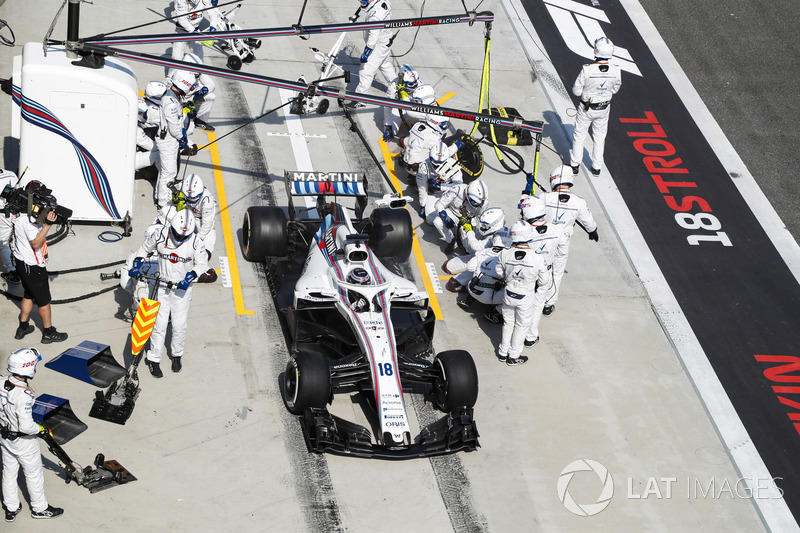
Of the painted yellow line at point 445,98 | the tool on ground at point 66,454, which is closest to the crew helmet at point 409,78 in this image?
the painted yellow line at point 445,98

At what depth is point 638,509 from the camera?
1173cm

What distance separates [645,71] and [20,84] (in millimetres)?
12709

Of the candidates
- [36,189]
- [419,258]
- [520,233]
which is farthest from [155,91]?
[520,233]

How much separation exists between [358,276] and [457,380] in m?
1.84

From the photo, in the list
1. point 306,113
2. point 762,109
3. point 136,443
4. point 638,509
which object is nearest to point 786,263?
point 762,109

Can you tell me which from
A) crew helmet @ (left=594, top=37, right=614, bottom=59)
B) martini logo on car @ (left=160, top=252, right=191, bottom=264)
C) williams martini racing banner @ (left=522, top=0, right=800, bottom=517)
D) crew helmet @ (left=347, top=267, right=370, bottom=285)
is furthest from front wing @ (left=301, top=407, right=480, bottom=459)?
crew helmet @ (left=594, top=37, right=614, bottom=59)

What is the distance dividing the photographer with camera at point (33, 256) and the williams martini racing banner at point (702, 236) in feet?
29.5

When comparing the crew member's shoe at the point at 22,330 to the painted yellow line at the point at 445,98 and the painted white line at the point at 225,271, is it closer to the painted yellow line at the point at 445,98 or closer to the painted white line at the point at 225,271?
the painted white line at the point at 225,271

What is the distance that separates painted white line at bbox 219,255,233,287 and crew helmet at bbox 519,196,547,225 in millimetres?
4177

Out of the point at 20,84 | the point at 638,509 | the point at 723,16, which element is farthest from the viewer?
the point at 723,16

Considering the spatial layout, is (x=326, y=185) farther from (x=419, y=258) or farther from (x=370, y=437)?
(x=370, y=437)

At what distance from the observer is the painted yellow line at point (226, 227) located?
45.7 ft

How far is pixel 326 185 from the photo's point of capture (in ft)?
48.1

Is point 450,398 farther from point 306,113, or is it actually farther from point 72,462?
point 306,113
